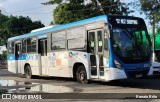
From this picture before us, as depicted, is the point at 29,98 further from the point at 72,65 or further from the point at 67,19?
the point at 67,19

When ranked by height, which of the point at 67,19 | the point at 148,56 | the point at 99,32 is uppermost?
the point at 67,19

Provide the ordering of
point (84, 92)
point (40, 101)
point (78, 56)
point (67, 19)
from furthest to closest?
1. point (67, 19)
2. point (78, 56)
3. point (84, 92)
4. point (40, 101)

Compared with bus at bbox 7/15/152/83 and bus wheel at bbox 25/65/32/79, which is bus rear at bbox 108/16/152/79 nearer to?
bus at bbox 7/15/152/83

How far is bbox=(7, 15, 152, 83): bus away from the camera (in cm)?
1586

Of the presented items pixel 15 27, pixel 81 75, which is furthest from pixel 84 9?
pixel 15 27

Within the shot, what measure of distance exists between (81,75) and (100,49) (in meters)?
2.22

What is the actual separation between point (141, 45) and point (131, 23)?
3.57ft

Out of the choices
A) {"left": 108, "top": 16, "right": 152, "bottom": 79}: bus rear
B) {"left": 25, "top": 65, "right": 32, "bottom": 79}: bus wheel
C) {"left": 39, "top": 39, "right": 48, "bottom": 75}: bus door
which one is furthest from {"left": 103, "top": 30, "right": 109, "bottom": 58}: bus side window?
{"left": 25, "top": 65, "right": 32, "bottom": 79}: bus wheel

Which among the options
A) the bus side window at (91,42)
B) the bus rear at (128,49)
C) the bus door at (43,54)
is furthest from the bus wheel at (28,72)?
the bus rear at (128,49)

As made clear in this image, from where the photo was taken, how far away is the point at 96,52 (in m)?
16.8

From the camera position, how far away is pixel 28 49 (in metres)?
24.1

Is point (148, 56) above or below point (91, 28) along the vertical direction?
below

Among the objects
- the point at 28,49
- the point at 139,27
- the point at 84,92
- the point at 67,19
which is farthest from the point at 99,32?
the point at 67,19

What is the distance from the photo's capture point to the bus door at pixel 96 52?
16484 mm
